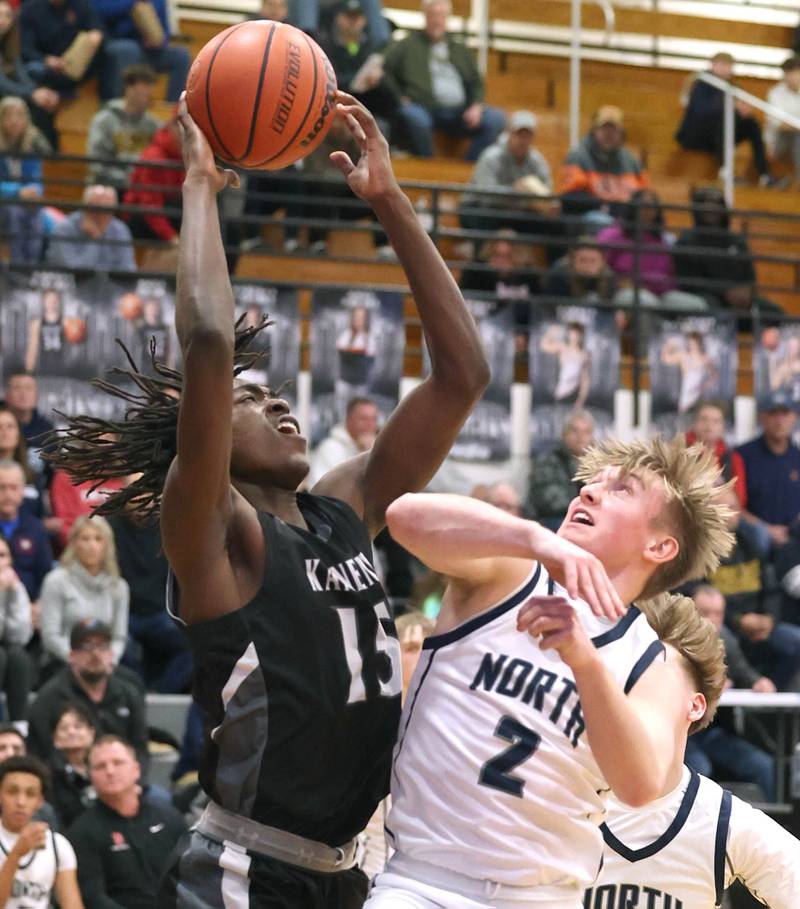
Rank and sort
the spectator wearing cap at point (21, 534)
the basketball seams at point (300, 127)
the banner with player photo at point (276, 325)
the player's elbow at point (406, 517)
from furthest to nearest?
the banner with player photo at point (276, 325)
the spectator wearing cap at point (21, 534)
the basketball seams at point (300, 127)
the player's elbow at point (406, 517)

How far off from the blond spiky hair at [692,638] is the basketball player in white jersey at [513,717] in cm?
50

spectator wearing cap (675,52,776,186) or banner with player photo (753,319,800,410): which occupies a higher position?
spectator wearing cap (675,52,776,186)

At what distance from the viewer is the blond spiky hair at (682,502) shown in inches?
151

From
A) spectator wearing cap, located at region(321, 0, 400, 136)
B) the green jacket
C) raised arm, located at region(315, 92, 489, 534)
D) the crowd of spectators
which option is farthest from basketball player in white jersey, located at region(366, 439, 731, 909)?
the green jacket

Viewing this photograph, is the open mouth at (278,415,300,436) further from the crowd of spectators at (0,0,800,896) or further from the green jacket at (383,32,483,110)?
the green jacket at (383,32,483,110)

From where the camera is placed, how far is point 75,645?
8.92 m

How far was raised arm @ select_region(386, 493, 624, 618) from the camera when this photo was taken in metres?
3.06

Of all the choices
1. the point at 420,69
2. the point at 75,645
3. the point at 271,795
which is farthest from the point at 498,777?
the point at 420,69

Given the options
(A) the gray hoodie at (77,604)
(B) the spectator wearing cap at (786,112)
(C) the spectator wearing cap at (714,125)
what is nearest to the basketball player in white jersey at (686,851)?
(A) the gray hoodie at (77,604)

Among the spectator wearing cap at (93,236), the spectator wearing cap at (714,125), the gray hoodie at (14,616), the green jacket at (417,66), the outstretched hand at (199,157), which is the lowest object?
the gray hoodie at (14,616)

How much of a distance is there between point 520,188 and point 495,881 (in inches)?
408

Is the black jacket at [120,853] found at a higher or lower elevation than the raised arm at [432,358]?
lower

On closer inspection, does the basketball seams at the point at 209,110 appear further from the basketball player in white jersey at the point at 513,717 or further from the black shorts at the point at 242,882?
the black shorts at the point at 242,882

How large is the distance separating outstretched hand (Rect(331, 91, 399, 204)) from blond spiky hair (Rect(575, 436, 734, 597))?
0.90 metres
